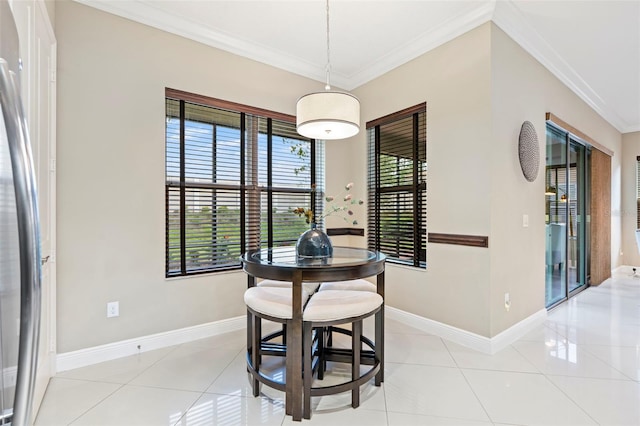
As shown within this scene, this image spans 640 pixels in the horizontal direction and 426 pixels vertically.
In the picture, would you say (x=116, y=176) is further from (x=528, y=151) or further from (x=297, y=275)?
(x=528, y=151)

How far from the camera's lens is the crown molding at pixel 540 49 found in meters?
2.59

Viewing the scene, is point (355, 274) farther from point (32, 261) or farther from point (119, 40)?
point (119, 40)

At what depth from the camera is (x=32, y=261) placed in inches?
28.2

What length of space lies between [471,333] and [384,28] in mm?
2763

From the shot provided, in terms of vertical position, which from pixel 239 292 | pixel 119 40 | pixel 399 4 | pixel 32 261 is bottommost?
pixel 239 292

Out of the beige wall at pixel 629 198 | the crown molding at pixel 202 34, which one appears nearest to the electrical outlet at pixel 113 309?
the crown molding at pixel 202 34

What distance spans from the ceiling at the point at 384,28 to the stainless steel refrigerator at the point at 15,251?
7.28 ft

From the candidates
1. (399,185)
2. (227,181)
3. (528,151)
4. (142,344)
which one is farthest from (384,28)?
(142,344)

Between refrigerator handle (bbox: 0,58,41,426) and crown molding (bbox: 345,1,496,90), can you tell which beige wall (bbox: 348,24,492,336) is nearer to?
crown molding (bbox: 345,1,496,90)

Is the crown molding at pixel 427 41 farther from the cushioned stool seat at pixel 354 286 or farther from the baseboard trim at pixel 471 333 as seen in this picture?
the baseboard trim at pixel 471 333

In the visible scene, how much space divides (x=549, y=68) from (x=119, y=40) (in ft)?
13.4

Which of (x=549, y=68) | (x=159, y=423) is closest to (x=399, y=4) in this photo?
(x=549, y=68)

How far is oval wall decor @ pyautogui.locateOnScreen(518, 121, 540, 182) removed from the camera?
9.54 feet

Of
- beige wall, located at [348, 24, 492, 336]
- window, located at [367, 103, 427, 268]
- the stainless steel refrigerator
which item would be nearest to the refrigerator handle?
the stainless steel refrigerator
